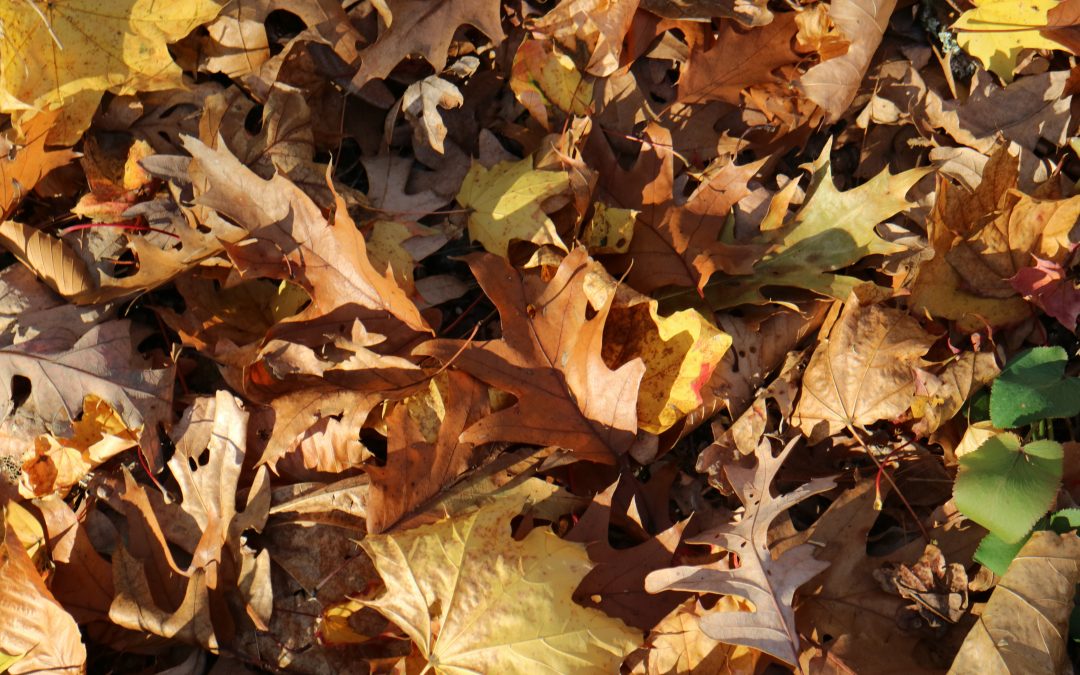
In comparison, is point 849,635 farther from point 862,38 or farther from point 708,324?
point 862,38

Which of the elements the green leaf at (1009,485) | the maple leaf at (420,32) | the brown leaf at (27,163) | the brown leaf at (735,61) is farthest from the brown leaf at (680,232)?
the brown leaf at (27,163)

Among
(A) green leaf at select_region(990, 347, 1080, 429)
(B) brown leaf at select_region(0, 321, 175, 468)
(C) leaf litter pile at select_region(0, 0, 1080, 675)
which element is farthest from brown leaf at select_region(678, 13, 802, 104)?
(B) brown leaf at select_region(0, 321, 175, 468)

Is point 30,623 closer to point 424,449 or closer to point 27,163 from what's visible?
point 424,449

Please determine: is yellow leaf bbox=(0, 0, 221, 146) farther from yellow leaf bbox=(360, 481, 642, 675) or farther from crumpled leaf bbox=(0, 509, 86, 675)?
yellow leaf bbox=(360, 481, 642, 675)

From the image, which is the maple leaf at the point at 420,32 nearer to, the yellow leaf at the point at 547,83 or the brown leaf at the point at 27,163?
the yellow leaf at the point at 547,83

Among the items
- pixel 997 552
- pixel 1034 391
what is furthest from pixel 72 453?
pixel 1034 391
